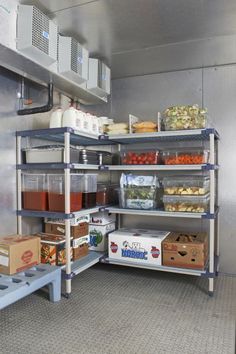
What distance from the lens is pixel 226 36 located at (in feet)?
8.23

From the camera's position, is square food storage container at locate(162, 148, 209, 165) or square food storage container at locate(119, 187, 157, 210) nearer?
square food storage container at locate(162, 148, 209, 165)

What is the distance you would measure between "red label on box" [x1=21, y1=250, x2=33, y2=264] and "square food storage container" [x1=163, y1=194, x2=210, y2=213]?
1361mm

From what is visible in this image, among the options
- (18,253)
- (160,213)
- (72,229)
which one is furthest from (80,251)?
(160,213)

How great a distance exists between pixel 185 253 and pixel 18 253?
1555 mm

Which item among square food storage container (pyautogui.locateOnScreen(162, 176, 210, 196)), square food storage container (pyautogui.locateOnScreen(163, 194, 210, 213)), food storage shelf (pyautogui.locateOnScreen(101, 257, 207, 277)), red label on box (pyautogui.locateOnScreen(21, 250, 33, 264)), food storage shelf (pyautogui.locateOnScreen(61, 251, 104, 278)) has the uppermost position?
square food storage container (pyautogui.locateOnScreen(162, 176, 210, 196))

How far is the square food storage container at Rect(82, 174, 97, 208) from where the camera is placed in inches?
117

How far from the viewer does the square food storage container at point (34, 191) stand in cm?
280

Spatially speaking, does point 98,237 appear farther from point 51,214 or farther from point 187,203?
point 187,203

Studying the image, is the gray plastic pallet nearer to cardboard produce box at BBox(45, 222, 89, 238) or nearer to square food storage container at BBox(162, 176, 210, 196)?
cardboard produce box at BBox(45, 222, 89, 238)

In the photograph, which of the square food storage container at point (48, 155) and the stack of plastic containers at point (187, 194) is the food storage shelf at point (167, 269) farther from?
the square food storage container at point (48, 155)

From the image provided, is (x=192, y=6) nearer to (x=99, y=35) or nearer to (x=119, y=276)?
(x=99, y=35)

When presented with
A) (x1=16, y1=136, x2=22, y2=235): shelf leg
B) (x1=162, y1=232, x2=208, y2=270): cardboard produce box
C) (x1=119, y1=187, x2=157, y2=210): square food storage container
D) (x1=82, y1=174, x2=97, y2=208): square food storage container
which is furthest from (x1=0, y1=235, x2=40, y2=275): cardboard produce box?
(x1=162, y1=232, x2=208, y2=270): cardboard produce box

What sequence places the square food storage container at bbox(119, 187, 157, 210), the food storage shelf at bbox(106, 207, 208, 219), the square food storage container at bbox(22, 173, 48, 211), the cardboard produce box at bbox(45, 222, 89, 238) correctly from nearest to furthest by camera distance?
the food storage shelf at bbox(106, 207, 208, 219) < the square food storage container at bbox(22, 173, 48, 211) < the cardboard produce box at bbox(45, 222, 89, 238) < the square food storage container at bbox(119, 187, 157, 210)

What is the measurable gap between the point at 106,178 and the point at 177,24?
2045 mm
